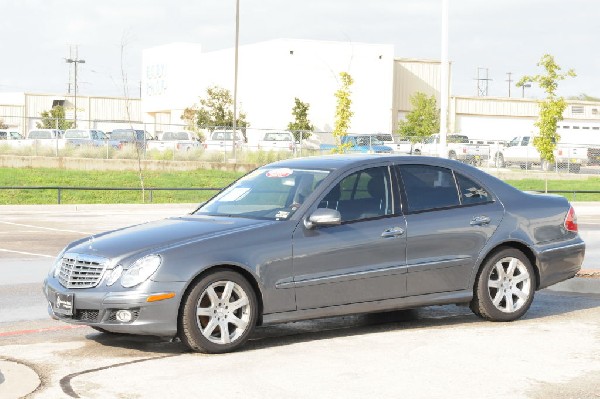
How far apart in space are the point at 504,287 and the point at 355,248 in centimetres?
168

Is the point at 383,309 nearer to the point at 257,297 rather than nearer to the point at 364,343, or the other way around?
the point at 364,343

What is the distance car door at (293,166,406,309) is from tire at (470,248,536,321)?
2.89 ft

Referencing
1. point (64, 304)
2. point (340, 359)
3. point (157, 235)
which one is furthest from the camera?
point (157, 235)

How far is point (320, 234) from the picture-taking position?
9.19 m

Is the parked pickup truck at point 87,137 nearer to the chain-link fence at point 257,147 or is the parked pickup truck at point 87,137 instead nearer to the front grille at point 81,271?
the chain-link fence at point 257,147

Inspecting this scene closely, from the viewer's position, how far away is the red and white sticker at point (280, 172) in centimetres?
991

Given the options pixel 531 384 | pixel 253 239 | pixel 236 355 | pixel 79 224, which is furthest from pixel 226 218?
pixel 79 224

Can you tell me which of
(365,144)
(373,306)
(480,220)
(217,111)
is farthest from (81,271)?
(217,111)

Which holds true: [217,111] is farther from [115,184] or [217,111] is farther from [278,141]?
[115,184]

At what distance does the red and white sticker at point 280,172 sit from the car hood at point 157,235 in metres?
0.78

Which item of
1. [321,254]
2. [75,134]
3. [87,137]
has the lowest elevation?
[321,254]

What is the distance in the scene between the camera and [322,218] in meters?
9.05

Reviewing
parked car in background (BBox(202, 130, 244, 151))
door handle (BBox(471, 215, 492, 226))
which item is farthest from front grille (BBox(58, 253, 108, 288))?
parked car in background (BBox(202, 130, 244, 151))

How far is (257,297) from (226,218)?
83cm
